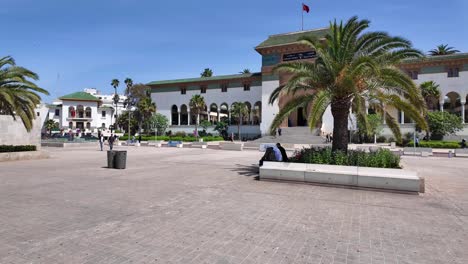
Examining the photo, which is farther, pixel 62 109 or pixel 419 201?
pixel 62 109

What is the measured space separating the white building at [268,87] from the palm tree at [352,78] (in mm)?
26612

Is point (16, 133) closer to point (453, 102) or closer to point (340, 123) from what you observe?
point (340, 123)

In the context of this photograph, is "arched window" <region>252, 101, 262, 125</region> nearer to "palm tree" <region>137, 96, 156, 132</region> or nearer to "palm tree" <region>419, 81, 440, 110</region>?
"palm tree" <region>137, 96, 156, 132</region>

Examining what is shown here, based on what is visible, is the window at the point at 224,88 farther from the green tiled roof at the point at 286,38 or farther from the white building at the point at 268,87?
the green tiled roof at the point at 286,38

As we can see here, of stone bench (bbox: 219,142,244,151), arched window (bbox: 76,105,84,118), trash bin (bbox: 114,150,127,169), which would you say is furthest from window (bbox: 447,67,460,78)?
arched window (bbox: 76,105,84,118)

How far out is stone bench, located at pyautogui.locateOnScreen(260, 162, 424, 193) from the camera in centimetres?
873

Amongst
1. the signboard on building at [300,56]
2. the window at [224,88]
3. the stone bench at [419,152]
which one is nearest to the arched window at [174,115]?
the window at [224,88]

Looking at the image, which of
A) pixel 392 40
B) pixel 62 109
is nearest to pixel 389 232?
pixel 392 40

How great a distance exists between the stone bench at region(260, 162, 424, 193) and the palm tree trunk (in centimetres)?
195

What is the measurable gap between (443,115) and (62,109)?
8278cm

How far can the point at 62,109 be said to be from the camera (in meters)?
80.8

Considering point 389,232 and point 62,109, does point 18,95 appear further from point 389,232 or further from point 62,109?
point 62,109

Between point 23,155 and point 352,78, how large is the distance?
61.2ft

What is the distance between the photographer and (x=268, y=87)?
50875 millimetres
